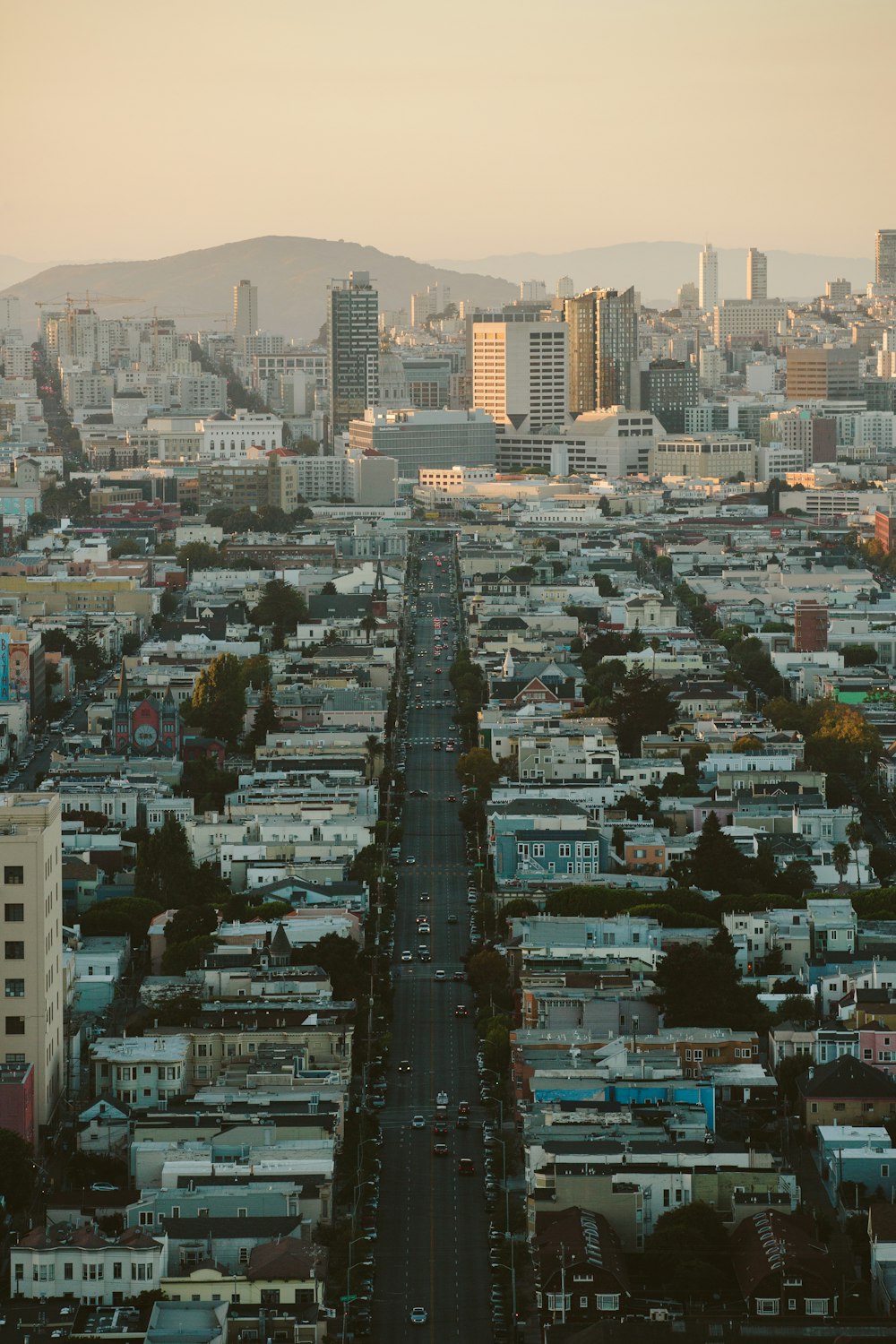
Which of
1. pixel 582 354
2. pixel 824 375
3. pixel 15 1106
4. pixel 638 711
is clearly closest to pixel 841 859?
pixel 638 711

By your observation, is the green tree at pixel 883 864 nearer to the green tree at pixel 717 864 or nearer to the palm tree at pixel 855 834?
the palm tree at pixel 855 834

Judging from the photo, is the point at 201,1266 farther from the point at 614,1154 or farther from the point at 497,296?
the point at 497,296

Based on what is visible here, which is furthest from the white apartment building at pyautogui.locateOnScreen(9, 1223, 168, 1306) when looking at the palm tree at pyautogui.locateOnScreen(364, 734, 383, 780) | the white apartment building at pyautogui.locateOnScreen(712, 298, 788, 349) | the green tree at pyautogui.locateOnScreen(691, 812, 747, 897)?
the white apartment building at pyautogui.locateOnScreen(712, 298, 788, 349)

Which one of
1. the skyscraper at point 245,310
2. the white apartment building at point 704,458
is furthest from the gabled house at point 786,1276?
the skyscraper at point 245,310

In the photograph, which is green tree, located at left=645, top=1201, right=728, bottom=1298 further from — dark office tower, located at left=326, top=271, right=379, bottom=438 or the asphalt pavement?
dark office tower, located at left=326, top=271, right=379, bottom=438

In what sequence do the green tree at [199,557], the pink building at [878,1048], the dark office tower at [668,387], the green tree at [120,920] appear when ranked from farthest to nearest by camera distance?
the dark office tower at [668,387]
the green tree at [199,557]
the green tree at [120,920]
the pink building at [878,1048]

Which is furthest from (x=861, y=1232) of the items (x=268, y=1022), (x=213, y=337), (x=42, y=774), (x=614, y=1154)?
(x=213, y=337)
